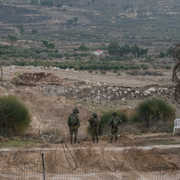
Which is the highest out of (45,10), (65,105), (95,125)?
(45,10)

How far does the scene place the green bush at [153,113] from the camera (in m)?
16.6

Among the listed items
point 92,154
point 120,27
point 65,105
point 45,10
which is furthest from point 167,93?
point 45,10

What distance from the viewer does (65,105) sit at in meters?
21.9

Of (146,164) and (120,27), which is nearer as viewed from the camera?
(146,164)

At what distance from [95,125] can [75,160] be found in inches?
80.8

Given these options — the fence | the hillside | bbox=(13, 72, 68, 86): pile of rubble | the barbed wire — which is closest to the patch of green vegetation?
the barbed wire

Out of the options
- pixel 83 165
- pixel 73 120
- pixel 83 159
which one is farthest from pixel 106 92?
pixel 83 165

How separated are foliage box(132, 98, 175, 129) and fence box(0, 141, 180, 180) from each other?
5.88 metres

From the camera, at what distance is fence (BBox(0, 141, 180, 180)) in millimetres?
8820

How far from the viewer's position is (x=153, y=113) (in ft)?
54.9

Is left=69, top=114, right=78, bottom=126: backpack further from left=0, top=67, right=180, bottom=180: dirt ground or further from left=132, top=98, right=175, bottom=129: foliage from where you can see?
left=132, top=98, right=175, bottom=129: foliage

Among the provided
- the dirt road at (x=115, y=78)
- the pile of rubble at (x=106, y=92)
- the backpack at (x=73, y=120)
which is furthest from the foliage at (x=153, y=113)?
the dirt road at (x=115, y=78)

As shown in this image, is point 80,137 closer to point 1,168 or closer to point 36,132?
point 36,132

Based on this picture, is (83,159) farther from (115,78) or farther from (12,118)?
(115,78)
